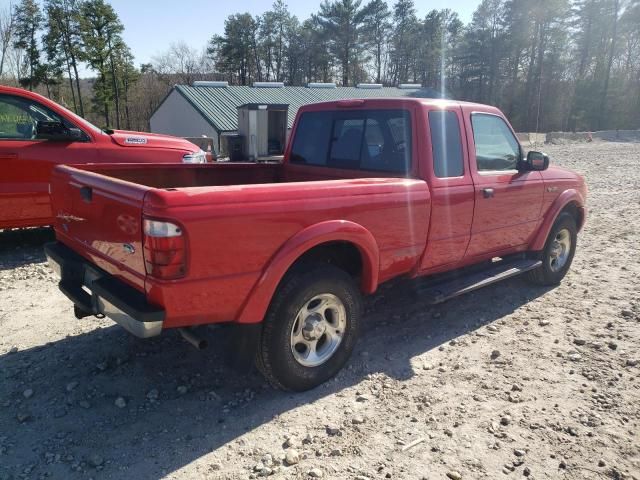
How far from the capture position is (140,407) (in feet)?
10.6

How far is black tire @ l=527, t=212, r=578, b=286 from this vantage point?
5.48 meters

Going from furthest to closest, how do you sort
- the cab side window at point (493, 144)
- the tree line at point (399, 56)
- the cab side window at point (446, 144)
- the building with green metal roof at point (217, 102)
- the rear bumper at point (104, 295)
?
1. the tree line at point (399, 56)
2. the building with green metal roof at point (217, 102)
3. the cab side window at point (493, 144)
4. the cab side window at point (446, 144)
5. the rear bumper at point (104, 295)

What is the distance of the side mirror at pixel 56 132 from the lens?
6.16 m

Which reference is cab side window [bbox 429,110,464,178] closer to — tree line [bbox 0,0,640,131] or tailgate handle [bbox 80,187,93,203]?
tailgate handle [bbox 80,187,93,203]

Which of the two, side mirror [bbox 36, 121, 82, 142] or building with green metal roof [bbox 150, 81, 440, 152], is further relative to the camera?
building with green metal roof [bbox 150, 81, 440, 152]

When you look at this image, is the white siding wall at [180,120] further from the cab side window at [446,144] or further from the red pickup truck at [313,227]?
the cab side window at [446,144]

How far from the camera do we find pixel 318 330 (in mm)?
3410

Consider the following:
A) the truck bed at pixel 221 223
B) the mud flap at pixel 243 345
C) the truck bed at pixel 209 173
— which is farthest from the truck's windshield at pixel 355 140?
the mud flap at pixel 243 345

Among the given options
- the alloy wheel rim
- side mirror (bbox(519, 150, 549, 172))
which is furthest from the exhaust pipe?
side mirror (bbox(519, 150, 549, 172))

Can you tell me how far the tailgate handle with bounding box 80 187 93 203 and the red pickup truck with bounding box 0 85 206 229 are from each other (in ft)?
11.2

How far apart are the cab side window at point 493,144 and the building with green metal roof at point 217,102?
24987 millimetres

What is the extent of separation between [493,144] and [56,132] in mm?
5264

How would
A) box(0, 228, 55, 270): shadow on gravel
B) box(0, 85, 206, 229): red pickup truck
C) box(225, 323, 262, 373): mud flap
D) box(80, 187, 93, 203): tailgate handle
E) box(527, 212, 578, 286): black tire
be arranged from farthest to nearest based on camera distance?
box(0, 228, 55, 270): shadow on gravel
box(0, 85, 206, 229): red pickup truck
box(527, 212, 578, 286): black tire
box(80, 187, 93, 203): tailgate handle
box(225, 323, 262, 373): mud flap

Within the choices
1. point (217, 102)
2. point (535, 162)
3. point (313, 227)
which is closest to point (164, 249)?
point (313, 227)
